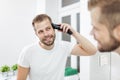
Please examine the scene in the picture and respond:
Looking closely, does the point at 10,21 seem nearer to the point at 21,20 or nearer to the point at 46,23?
the point at 21,20

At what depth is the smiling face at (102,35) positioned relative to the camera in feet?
2.14

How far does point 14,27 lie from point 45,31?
2008 millimetres

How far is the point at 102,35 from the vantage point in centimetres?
68

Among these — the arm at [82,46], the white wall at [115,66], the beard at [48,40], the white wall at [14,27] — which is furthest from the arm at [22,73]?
the white wall at [14,27]

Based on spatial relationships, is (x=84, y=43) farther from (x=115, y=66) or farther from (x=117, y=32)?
(x=117, y=32)

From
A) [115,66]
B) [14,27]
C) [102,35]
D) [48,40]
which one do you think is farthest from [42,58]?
[14,27]

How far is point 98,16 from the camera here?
673mm

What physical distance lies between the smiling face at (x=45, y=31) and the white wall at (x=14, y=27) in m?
1.95

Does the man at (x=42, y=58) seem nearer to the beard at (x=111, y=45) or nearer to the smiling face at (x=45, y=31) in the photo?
the smiling face at (x=45, y=31)

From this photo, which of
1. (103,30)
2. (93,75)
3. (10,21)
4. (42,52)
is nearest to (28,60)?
(42,52)

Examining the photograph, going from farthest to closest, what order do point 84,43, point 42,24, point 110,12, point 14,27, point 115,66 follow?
point 14,27
point 115,66
point 84,43
point 42,24
point 110,12

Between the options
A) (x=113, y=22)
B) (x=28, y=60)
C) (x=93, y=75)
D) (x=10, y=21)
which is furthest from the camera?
(x=10, y=21)

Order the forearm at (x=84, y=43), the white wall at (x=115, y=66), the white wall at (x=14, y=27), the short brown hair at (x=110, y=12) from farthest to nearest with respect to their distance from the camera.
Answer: the white wall at (x=14, y=27) → the white wall at (x=115, y=66) → the forearm at (x=84, y=43) → the short brown hair at (x=110, y=12)

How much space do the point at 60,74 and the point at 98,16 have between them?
1.09m
